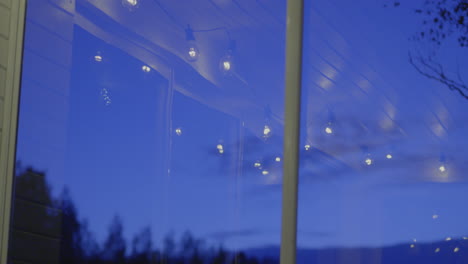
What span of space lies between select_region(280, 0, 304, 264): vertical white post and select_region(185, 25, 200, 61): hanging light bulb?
484 millimetres

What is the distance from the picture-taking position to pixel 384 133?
8.23 ft

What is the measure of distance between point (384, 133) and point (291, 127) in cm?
36

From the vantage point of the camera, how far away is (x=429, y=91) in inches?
98.1

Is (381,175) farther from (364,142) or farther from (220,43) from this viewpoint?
(220,43)

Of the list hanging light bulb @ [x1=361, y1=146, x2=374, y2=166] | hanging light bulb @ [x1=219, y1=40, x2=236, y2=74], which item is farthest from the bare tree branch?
hanging light bulb @ [x1=219, y1=40, x2=236, y2=74]

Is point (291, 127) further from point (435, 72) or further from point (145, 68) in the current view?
point (145, 68)

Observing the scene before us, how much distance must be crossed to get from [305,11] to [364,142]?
0.60 m

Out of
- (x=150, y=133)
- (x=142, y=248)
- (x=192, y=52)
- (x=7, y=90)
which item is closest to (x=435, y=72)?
(x=192, y=52)

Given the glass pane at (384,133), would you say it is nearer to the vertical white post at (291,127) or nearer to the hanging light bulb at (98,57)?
the vertical white post at (291,127)

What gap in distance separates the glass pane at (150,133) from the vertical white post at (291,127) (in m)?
0.05

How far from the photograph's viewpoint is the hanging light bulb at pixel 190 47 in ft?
9.80

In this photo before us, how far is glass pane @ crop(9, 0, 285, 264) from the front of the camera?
9.08 feet

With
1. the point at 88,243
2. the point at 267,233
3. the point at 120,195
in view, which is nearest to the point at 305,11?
the point at 267,233

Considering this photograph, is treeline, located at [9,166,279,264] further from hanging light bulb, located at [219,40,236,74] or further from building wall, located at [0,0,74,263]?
hanging light bulb, located at [219,40,236,74]
